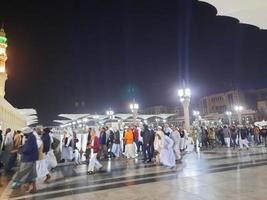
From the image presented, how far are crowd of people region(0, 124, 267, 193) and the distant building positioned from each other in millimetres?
43407

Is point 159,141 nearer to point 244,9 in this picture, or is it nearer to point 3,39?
point 244,9

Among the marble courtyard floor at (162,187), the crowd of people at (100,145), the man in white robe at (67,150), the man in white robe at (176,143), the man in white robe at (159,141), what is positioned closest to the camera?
the marble courtyard floor at (162,187)

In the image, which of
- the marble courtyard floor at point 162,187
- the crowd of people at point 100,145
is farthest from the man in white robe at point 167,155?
the marble courtyard floor at point 162,187

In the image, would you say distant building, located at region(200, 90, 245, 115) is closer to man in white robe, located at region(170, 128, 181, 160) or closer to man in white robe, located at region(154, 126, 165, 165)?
man in white robe, located at region(170, 128, 181, 160)

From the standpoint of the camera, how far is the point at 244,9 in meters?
2.36

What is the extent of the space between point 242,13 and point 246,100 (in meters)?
68.6

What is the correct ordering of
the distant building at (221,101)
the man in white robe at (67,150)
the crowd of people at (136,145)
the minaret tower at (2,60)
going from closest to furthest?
the crowd of people at (136,145), the man in white robe at (67,150), the minaret tower at (2,60), the distant building at (221,101)

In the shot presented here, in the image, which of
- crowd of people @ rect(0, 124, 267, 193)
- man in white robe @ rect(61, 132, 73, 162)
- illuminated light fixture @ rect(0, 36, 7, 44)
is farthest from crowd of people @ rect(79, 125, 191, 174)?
illuminated light fixture @ rect(0, 36, 7, 44)

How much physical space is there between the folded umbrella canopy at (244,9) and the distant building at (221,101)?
6576cm

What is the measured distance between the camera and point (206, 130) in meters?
22.3

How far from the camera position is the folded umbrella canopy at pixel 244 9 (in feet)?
7.34

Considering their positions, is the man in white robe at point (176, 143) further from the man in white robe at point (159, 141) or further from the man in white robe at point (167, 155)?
the man in white robe at point (167, 155)

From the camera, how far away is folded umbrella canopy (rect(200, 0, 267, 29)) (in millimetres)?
2238

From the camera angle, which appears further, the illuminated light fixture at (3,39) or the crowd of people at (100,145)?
the illuminated light fixture at (3,39)
